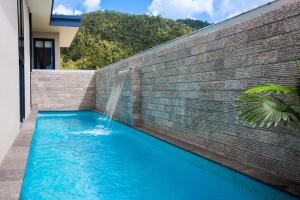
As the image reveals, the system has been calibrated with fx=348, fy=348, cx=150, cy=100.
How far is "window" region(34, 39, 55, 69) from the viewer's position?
63.3 feet

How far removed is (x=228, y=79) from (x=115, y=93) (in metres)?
7.25

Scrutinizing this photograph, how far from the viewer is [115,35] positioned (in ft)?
104

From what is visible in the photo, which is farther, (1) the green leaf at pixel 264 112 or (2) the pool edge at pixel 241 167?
(2) the pool edge at pixel 241 167

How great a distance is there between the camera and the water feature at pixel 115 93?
34.8 feet

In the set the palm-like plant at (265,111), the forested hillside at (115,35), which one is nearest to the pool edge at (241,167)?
the palm-like plant at (265,111)

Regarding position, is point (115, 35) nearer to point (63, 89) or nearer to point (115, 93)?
point (63, 89)

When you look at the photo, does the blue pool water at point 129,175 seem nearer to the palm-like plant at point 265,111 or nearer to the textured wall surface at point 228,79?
the textured wall surface at point 228,79

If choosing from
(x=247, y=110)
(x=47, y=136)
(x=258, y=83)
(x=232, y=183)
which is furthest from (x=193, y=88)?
(x=47, y=136)

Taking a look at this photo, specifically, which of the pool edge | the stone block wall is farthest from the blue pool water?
the stone block wall

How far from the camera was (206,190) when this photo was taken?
158 inches

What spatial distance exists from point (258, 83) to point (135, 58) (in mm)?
5947

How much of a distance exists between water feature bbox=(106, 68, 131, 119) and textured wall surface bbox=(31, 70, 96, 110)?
3.31m

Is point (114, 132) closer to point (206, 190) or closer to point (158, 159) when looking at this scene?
point (158, 159)

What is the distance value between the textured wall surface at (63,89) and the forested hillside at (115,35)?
14094 mm
